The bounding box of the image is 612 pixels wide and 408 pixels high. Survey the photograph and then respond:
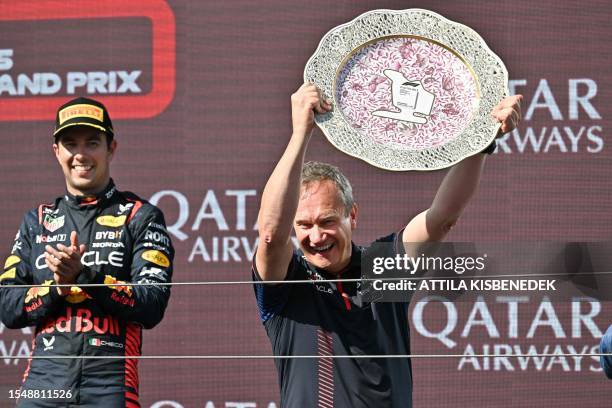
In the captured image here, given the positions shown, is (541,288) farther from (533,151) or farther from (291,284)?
(533,151)

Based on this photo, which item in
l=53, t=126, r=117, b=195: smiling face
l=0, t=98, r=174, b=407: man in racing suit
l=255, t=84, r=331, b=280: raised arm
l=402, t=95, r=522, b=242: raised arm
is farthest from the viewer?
l=53, t=126, r=117, b=195: smiling face

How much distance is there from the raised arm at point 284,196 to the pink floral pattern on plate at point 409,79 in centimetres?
16

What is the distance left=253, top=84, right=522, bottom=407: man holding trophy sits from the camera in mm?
1894

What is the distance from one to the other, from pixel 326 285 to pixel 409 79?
1.42 ft

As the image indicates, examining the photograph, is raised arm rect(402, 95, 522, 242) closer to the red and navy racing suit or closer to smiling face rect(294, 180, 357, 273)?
smiling face rect(294, 180, 357, 273)

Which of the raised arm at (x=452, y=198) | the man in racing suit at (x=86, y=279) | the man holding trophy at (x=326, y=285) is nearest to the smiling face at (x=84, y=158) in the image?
the man in racing suit at (x=86, y=279)

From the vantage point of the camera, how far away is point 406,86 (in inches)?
83.1

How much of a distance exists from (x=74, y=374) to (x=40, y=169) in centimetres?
92

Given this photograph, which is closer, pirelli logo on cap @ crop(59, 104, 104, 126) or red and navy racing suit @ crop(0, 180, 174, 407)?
red and navy racing suit @ crop(0, 180, 174, 407)

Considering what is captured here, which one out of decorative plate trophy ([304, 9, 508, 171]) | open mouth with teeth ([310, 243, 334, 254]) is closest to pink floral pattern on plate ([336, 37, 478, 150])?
decorative plate trophy ([304, 9, 508, 171])

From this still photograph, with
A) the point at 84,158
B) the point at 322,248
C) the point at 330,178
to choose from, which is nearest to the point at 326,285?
the point at 322,248

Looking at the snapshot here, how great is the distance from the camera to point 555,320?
2799 millimetres

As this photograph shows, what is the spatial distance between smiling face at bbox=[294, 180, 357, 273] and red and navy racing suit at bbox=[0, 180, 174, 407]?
1.17 feet

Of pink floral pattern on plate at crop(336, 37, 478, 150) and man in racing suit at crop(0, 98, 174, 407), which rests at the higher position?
pink floral pattern on plate at crop(336, 37, 478, 150)
